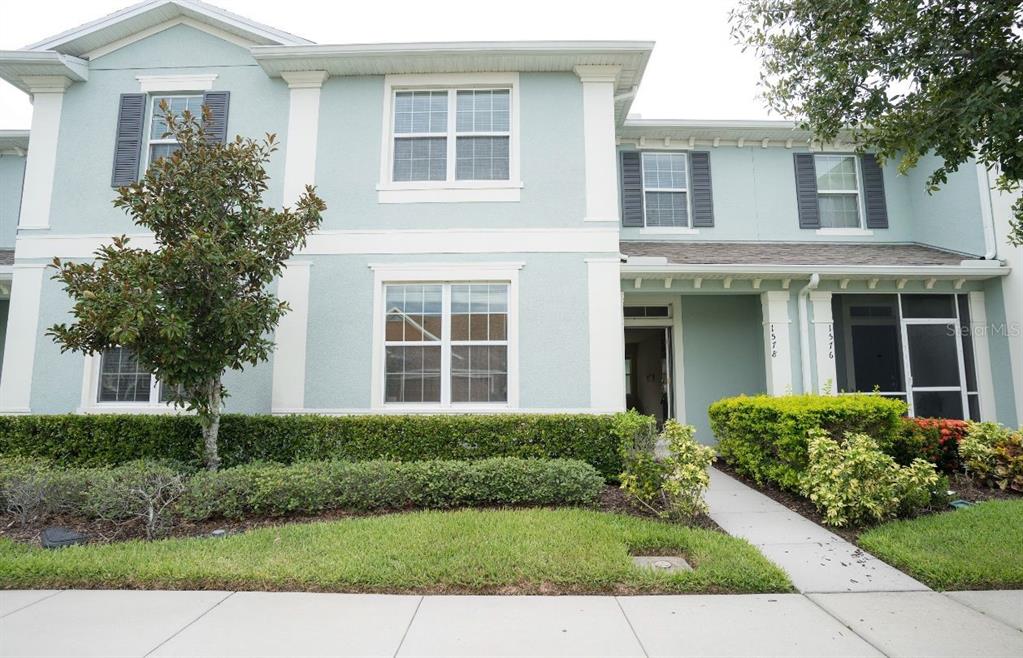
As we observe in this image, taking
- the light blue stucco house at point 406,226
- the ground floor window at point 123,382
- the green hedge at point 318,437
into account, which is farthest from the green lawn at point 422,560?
the ground floor window at point 123,382

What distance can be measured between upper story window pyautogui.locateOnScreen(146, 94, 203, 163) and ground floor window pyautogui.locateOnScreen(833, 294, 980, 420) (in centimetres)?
1213

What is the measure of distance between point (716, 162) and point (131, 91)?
1098cm

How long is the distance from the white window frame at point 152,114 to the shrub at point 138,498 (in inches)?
214

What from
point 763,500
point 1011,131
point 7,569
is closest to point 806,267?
point 763,500

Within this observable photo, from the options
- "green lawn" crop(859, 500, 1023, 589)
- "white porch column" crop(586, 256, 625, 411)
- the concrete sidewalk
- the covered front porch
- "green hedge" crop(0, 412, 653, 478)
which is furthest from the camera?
the covered front porch

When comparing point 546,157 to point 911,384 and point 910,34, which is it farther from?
point 911,384

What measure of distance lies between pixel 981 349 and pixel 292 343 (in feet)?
40.7

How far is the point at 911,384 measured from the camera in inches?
416

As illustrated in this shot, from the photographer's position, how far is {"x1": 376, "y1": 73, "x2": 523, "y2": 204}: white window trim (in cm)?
863

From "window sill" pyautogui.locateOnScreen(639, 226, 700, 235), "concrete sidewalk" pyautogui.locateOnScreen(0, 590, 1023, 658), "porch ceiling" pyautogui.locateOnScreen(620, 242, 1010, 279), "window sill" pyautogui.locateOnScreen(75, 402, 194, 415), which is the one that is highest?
"window sill" pyautogui.locateOnScreen(639, 226, 700, 235)

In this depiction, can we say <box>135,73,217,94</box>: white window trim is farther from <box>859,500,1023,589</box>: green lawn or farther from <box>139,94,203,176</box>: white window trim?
<box>859,500,1023,589</box>: green lawn

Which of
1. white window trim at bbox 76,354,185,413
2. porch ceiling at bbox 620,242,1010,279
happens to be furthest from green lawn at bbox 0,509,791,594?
porch ceiling at bbox 620,242,1010,279

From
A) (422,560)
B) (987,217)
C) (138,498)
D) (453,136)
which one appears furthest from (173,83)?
(987,217)

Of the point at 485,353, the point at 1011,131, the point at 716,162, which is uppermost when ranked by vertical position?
the point at 716,162
